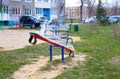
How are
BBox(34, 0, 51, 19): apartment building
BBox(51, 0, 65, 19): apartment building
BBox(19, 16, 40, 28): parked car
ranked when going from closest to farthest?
BBox(19, 16, 40, 28): parked car
BBox(34, 0, 51, 19): apartment building
BBox(51, 0, 65, 19): apartment building

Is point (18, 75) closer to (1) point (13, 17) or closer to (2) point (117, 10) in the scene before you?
(1) point (13, 17)

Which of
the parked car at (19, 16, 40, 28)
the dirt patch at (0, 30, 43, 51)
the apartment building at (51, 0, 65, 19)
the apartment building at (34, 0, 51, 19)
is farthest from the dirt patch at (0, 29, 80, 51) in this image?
the apartment building at (51, 0, 65, 19)

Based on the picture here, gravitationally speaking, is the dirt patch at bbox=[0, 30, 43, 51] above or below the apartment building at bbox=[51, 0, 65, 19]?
below

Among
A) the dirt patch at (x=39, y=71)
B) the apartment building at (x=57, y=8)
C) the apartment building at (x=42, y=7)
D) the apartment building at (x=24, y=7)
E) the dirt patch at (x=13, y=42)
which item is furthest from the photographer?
the apartment building at (x=57, y=8)

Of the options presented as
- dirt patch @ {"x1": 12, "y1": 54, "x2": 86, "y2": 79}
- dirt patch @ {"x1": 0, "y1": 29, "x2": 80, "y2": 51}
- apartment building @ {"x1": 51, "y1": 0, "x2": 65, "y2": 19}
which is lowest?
dirt patch @ {"x1": 0, "y1": 29, "x2": 80, "y2": 51}

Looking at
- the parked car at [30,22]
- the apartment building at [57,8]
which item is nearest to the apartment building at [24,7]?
the apartment building at [57,8]

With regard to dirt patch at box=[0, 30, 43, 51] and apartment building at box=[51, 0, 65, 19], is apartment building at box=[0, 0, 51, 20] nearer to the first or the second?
apartment building at box=[51, 0, 65, 19]

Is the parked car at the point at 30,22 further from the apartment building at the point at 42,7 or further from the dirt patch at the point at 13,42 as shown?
the apartment building at the point at 42,7

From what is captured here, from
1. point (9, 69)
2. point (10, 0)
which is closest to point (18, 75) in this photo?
point (9, 69)

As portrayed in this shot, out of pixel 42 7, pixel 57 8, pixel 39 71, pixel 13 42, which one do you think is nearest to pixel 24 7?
pixel 42 7

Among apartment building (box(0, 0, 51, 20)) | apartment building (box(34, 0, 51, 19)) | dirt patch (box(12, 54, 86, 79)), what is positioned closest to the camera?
dirt patch (box(12, 54, 86, 79))

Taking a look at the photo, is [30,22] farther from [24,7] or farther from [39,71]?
[39,71]

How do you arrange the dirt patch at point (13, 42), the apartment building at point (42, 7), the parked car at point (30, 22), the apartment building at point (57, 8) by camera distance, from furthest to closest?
the apartment building at point (57, 8), the apartment building at point (42, 7), the parked car at point (30, 22), the dirt patch at point (13, 42)

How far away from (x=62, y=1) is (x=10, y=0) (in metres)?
29.4
